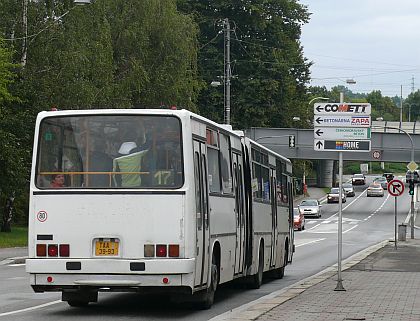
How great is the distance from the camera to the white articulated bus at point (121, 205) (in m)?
14.9

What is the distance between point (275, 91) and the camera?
88000 mm

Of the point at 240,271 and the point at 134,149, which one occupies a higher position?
the point at 134,149

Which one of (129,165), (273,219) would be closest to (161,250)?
(129,165)

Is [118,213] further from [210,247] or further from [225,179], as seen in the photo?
[225,179]

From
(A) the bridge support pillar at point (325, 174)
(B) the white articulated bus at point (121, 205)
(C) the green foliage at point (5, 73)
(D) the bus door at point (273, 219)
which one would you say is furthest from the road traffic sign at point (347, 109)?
(A) the bridge support pillar at point (325, 174)

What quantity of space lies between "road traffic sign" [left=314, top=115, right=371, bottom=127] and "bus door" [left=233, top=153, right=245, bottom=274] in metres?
1.76

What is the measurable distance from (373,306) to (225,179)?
331cm

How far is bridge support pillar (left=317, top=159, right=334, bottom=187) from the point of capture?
12191 centimetres

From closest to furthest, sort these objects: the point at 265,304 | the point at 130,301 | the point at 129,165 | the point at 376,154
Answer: the point at 129,165 < the point at 265,304 < the point at 130,301 < the point at 376,154

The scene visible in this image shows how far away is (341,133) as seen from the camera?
66.1ft

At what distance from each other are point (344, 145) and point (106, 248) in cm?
660

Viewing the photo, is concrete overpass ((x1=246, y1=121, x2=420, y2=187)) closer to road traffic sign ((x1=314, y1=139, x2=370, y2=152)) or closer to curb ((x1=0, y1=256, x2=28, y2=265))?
curb ((x1=0, y1=256, x2=28, y2=265))

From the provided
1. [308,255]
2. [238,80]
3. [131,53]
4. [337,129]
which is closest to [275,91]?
[238,80]

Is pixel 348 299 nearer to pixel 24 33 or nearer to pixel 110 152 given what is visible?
pixel 110 152
